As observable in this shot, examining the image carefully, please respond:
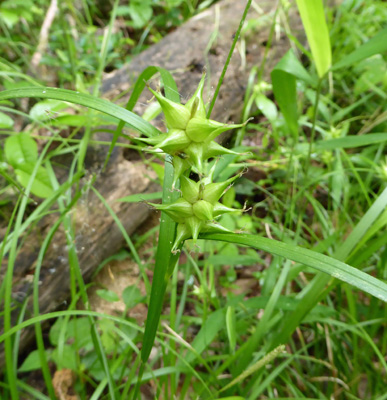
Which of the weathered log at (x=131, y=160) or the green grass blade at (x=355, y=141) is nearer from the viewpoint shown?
the green grass blade at (x=355, y=141)

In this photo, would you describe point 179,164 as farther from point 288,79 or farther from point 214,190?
point 288,79

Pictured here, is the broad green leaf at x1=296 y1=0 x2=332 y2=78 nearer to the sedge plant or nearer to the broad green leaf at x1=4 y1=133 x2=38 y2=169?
the sedge plant

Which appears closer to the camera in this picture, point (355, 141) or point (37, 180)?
point (355, 141)

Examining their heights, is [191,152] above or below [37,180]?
above

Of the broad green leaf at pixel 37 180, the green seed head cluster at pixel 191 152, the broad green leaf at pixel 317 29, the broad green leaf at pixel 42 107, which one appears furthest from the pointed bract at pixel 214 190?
the broad green leaf at pixel 42 107


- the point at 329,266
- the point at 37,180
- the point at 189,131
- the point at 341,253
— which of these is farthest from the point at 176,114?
the point at 37,180

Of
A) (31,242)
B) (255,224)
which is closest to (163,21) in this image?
(255,224)

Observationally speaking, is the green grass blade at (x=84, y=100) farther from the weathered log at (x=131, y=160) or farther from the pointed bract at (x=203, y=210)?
the weathered log at (x=131, y=160)
